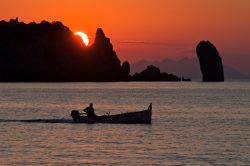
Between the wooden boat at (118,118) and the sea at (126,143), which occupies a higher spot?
the wooden boat at (118,118)

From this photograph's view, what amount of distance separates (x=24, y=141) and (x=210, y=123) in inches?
1017

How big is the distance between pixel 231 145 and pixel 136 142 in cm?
677

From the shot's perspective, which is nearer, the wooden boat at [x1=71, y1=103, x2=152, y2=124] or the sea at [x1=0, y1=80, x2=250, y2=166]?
the sea at [x1=0, y1=80, x2=250, y2=166]

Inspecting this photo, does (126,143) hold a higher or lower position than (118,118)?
lower

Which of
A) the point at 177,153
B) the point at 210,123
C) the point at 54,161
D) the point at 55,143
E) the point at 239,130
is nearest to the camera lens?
the point at 54,161

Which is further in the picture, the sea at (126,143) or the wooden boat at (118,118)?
the wooden boat at (118,118)

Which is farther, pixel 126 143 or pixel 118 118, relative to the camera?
pixel 118 118

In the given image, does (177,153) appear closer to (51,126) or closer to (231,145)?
(231,145)

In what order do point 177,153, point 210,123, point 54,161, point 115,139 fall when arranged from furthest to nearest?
point 210,123, point 115,139, point 177,153, point 54,161

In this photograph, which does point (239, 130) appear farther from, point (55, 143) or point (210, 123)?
point (55, 143)

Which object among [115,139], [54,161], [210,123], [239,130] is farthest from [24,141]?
[210,123]

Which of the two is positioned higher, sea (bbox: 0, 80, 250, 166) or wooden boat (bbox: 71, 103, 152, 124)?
wooden boat (bbox: 71, 103, 152, 124)

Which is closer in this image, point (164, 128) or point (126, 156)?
point (126, 156)

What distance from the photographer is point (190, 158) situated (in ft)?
132
